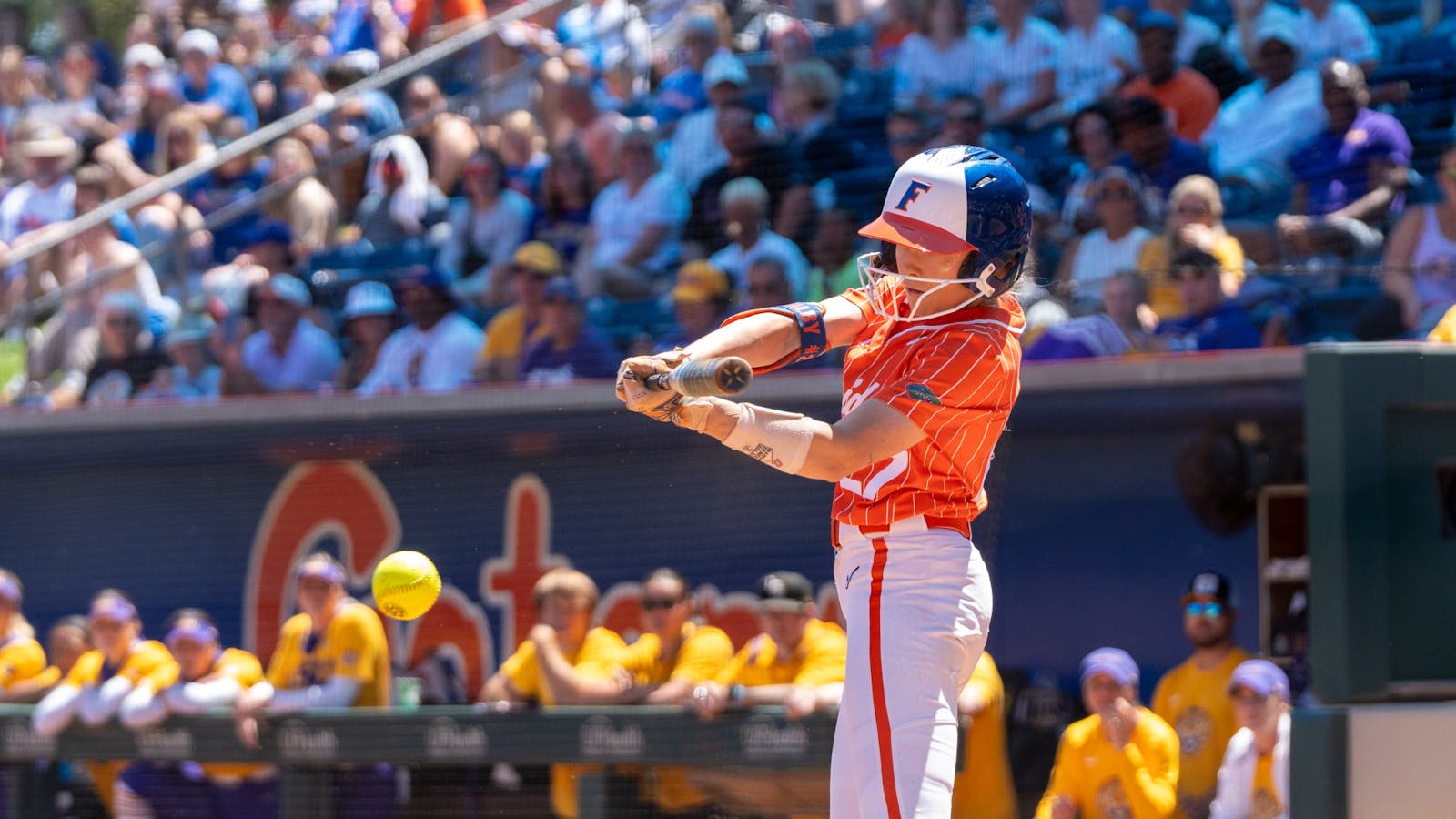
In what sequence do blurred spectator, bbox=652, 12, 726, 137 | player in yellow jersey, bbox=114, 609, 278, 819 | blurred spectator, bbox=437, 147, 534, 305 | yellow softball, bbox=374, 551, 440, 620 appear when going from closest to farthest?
yellow softball, bbox=374, 551, 440, 620 < player in yellow jersey, bbox=114, 609, 278, 819 < blurred spectator, bbox=437, 147, 534, 305 < blurred spectator, bbox=652, 12, 726, 137

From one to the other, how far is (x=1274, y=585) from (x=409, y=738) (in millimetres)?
3229

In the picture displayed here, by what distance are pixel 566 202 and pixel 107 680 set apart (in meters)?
3.26

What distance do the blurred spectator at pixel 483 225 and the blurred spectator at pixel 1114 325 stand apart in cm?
343

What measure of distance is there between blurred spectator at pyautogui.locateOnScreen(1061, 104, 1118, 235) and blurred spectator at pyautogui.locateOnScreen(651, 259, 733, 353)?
1.48 m

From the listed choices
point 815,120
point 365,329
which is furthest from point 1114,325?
point 365,329

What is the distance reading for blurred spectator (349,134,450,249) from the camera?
10375 mm

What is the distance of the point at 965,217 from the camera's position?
12.1 feet

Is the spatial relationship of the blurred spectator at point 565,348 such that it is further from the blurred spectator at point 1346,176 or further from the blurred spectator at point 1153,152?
the blurred spectator at point 1346,176

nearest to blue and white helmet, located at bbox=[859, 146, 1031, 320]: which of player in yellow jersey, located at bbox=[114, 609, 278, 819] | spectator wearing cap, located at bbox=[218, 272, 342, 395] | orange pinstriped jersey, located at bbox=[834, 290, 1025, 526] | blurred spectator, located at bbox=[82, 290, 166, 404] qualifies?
orange pinstriped jersey, located at bbox=[834, 290, 1025, 526]

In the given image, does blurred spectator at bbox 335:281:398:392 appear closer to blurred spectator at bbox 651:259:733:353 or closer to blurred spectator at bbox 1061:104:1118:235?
blurred spectator at bbox 651:259:733:353

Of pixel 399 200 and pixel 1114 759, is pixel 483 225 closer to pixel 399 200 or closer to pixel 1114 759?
pixel 399 200

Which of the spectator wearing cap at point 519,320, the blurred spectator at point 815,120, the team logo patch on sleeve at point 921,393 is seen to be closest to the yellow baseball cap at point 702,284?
the spectator wearing cap at point 519,320

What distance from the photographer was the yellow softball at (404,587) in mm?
4488

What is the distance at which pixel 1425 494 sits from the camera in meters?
4.04
